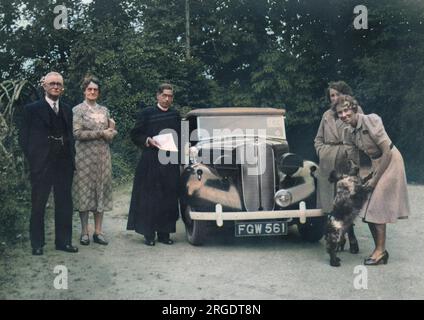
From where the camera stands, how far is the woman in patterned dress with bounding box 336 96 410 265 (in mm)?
5152

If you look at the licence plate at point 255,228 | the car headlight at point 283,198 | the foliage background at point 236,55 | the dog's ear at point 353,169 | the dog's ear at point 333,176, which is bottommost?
the licence plate at point 255,228

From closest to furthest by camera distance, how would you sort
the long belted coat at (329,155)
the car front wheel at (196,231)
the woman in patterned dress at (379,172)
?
1. the woman in patterned dress at (379,172)
2. the long belted coat at (329,155)
3. the car front wheel at (196,231)

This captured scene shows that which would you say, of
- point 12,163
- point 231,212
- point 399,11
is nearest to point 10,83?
point 12,163

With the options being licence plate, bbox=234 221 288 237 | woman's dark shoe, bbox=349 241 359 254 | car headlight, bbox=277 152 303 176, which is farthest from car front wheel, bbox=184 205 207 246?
woman's dark shoe, bbox=349 241 359 254

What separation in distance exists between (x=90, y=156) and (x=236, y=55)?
1875cm

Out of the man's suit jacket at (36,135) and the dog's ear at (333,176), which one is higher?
the man's suit jacket at (36,135)

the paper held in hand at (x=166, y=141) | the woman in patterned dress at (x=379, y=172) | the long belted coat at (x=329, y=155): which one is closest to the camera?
the woman in patterned dress at (x=379, y=172)

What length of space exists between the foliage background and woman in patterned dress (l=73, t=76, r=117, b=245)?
7.67m

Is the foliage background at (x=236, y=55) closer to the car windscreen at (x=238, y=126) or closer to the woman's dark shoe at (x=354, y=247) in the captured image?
the car windscreen at (x=238, y=126)

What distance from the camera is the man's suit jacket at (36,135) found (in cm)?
562

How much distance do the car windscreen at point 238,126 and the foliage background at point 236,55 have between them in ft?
22.5

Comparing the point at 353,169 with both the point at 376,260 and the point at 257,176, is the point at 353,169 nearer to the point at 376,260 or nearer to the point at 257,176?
the point at 376,260

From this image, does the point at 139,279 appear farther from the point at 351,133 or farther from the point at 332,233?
the point at 351,133

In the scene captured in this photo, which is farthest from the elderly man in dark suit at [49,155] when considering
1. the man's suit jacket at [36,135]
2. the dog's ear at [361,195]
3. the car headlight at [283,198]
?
the dog's ear at [361,195]
